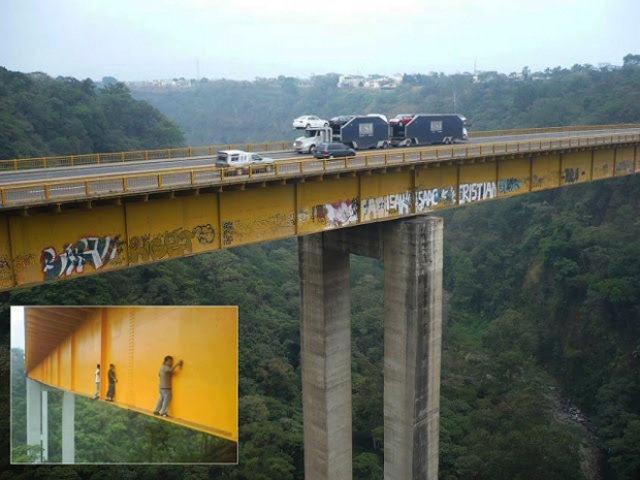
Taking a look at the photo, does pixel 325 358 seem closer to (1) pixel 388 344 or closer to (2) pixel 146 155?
(1) pixel 388 344

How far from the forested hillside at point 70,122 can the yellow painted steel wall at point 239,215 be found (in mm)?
42587

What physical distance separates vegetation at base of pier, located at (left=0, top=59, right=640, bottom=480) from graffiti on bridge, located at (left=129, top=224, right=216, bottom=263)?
199 inches

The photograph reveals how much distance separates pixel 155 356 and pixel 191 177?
213 inches

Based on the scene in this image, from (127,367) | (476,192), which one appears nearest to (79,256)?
(127,367)

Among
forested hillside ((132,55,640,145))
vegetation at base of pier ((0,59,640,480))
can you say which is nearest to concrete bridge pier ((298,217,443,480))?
vegetation at base of pier ((0,59,640,480))

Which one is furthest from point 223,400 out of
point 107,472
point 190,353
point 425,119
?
point 425,119

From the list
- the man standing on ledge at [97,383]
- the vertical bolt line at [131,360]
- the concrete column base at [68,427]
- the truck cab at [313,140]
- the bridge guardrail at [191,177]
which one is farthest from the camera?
the truck cab at [313,140]

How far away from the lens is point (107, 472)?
3203 cm

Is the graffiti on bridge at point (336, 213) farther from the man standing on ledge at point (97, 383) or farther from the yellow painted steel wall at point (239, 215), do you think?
the man standing on ledge at point (97, 383)

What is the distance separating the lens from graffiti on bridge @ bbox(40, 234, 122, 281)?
1841 cm

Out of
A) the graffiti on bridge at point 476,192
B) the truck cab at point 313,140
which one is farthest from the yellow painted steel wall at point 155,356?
the graffiti on bridge at point 476,192

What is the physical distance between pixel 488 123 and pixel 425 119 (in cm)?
7640

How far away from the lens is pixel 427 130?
3516 centimetres

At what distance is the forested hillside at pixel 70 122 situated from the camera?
64.6 meters
